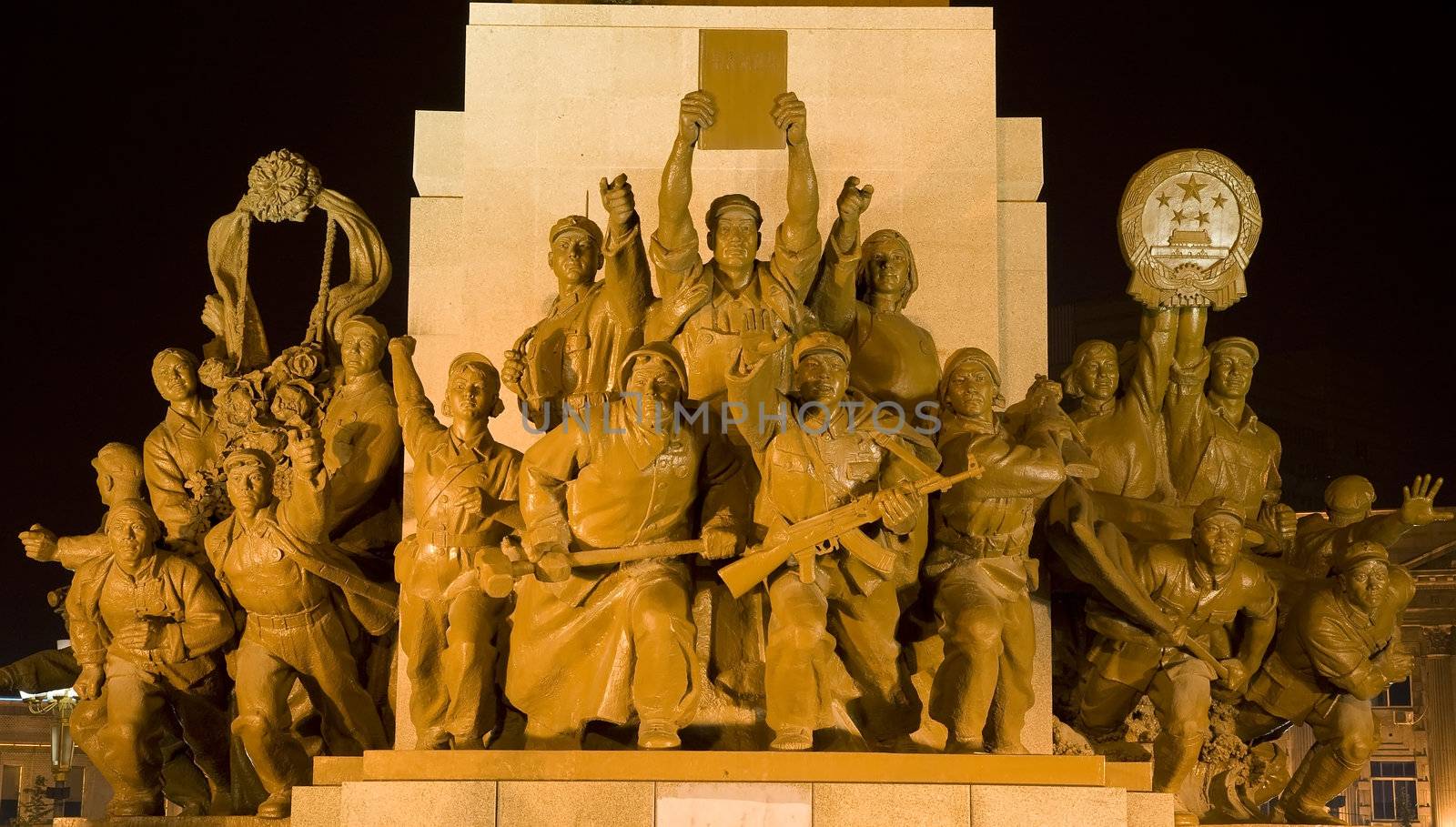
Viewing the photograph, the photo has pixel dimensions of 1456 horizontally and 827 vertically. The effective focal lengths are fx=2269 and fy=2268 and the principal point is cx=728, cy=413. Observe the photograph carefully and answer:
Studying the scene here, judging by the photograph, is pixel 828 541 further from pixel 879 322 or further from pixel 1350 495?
pixel 1350 495

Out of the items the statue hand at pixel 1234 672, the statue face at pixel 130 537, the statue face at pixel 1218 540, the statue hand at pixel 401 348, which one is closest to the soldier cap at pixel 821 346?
the statue hand at pixel 401 348

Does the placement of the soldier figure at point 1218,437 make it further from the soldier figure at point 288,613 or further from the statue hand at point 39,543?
the statue hand at point 39,543

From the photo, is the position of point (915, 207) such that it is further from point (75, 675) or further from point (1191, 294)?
point (75, 675)

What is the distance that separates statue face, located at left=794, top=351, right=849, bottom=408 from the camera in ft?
35.4

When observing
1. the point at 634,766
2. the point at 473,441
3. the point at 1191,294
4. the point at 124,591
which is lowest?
the point at 634,766

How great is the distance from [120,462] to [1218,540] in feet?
21.0

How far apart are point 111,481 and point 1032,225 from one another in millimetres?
5627

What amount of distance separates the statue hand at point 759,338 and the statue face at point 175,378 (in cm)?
413

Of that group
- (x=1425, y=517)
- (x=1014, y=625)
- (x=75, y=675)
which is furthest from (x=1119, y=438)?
(x=75, y=675)

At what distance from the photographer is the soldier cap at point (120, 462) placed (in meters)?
13.4

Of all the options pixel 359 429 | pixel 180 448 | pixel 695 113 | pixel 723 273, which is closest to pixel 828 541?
pixel 723 273

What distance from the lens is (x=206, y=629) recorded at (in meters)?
12.6

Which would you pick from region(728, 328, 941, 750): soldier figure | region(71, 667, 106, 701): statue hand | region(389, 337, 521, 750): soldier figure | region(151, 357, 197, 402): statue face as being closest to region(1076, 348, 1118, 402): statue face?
region(728, 328, 941, 750): soldier figure

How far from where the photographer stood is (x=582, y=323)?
11.8 m
